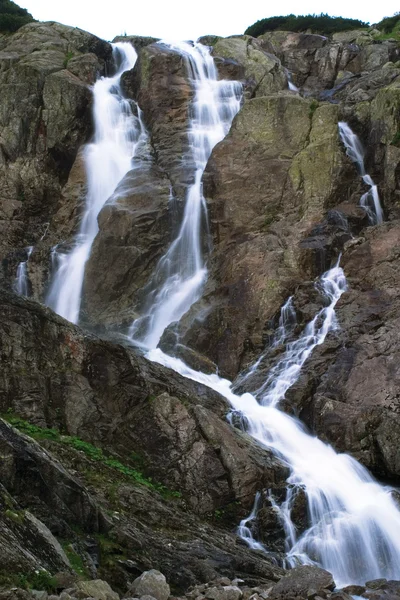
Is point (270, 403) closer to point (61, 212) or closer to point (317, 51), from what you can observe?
point (61, 212)

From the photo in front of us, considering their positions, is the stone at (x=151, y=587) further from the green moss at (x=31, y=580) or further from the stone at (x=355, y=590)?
the stone at (x=355, y=590)

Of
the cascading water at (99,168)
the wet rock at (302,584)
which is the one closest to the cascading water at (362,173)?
the cascading water at (99,168)

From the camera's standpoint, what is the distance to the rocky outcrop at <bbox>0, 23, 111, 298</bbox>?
101 feet

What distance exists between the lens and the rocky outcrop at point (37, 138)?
3084 cm

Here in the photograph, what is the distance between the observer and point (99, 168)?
32906 mm

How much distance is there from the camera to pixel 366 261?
2319cm

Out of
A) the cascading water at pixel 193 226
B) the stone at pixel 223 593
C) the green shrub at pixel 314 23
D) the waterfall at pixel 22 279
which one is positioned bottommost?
the stone at pixel 223 593

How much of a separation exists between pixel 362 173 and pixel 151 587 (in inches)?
896

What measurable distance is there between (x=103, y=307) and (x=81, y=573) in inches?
713

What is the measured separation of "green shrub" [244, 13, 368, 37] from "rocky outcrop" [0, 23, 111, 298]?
19537 millimetres

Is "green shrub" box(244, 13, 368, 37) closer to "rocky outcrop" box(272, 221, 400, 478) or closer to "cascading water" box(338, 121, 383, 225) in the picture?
"cascading water" box(338, 121, 383, 225)

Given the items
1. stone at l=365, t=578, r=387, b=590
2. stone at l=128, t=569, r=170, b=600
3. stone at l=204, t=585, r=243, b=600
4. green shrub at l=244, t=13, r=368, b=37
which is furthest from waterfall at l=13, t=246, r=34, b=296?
green shrub at l=244, t=13, r=368, b=37

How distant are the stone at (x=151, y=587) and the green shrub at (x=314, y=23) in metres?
47.1

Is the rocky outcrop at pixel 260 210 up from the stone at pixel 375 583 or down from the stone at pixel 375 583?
up
